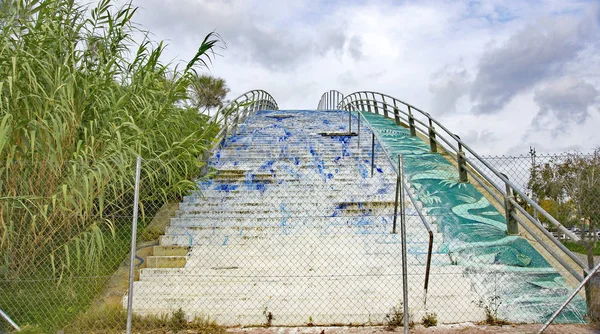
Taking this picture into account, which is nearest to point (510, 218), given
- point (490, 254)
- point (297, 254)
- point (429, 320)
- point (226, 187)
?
point (490, 254)

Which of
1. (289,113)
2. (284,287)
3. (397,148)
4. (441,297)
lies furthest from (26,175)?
(289,113)

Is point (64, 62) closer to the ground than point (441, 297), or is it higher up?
higher up

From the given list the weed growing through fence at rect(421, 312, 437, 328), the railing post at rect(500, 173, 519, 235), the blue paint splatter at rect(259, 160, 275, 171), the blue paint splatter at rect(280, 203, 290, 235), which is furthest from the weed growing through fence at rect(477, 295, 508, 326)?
the blue paint splatter at rect(259, 160, 275, 171)

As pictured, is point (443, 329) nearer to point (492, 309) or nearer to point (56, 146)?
point (492, 309)

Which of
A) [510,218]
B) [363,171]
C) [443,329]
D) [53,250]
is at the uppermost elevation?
[363,171]

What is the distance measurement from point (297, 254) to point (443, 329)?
7.81 ft

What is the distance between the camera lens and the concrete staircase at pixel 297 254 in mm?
5863

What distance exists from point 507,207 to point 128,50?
612 cm

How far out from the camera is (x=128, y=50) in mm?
7457

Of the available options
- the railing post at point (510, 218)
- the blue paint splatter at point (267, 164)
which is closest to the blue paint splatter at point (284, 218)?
the blue paint splatter at point (267, 164)

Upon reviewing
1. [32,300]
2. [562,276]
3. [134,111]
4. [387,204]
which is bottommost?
[32,300]

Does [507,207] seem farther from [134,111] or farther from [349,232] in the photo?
[134,111]

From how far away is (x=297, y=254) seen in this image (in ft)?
23.1

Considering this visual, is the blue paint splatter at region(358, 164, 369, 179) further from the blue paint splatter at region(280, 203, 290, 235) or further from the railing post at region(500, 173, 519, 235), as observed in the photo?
the railing post at region(500, 173, 519, 235)
